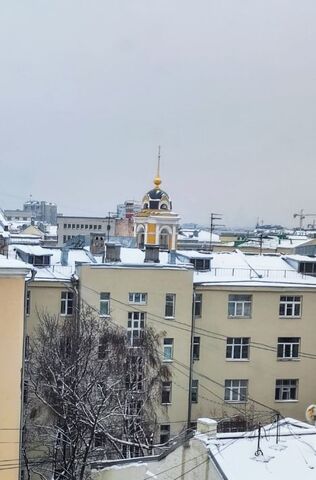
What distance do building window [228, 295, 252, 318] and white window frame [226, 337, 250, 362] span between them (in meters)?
0.95

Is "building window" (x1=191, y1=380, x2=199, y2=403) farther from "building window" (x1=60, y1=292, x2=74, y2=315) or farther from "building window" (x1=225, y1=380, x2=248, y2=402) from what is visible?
"building window" (x1=60, y1=292, x2=74, y2=315)

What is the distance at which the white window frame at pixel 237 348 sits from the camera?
22.3m

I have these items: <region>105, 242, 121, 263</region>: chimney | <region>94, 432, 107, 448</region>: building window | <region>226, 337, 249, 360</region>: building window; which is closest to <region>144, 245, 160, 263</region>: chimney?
<region>105, 242, 121, 263</region>: chimney

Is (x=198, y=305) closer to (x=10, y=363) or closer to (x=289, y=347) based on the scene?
(x=289, y=347)

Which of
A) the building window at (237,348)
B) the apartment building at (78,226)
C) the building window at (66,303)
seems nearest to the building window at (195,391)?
the building window at (237,348)

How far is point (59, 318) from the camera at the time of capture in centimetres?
2095

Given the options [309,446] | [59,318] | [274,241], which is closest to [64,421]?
[59,318]

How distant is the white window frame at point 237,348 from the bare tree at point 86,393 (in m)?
3.10

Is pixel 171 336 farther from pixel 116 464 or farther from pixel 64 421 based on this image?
pixel 116 464

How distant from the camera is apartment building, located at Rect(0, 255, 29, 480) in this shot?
12695 mm

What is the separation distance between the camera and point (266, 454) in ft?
34.1

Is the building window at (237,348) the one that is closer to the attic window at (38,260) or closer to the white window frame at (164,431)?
the white window frame at (164,431)

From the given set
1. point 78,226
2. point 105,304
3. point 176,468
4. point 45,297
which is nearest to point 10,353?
point 176,468

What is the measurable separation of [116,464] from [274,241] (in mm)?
43759
